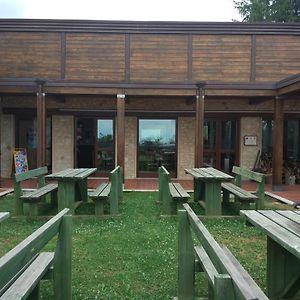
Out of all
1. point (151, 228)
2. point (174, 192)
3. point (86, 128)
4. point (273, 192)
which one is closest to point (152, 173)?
point (86, 128)

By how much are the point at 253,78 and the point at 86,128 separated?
215 inches

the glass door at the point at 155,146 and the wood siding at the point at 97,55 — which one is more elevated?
the wood siding at the point at 97,55

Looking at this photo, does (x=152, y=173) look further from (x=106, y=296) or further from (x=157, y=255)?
(x=106, y=296)

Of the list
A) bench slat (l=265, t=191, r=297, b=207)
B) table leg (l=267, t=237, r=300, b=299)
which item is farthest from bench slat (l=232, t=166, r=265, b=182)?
table leg (l=267, t=237, r=300, b=299)

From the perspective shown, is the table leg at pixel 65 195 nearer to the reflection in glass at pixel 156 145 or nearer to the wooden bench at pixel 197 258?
the wooden bench at pixel 197 258

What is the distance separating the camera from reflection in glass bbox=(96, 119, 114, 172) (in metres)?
12.8

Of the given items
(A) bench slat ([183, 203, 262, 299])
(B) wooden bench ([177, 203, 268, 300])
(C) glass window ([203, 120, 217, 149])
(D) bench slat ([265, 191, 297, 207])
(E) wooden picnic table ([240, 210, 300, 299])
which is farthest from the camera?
(C) glass window ([203, 120, 217, 149])

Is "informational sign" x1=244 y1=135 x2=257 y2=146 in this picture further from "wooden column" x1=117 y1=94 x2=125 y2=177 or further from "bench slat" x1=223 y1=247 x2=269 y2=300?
"bench slat" x1=223 y1=247 x2=269 y2=300

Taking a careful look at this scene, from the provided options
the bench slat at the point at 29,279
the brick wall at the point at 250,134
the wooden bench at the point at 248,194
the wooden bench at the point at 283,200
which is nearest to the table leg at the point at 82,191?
the wooden bench at the point at 248,194

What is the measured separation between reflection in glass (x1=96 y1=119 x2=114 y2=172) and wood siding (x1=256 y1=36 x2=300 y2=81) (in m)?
4.95

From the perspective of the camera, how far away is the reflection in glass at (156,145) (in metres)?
12.7

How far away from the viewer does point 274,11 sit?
79.3 feet

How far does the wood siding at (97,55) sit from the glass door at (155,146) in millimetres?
2262

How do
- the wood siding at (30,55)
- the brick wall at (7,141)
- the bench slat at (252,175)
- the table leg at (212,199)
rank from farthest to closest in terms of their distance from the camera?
1. the brick wall at (7,141)
2. the wood siding at (30,55)
3. the bench slat at (252,175)
4. the table leg at (212,199)
